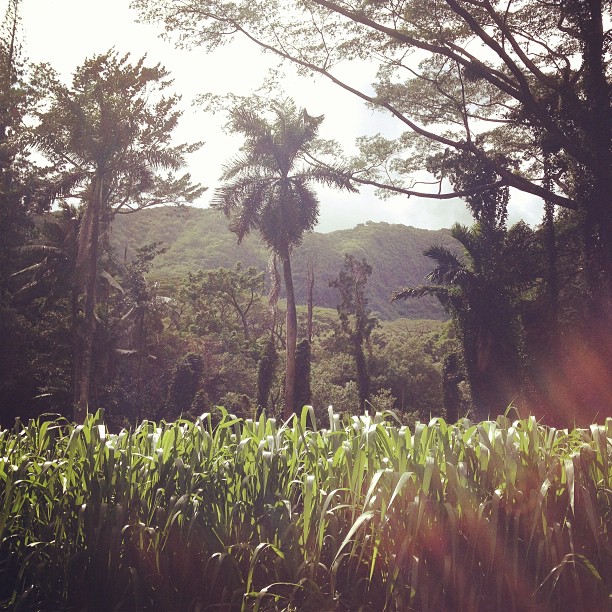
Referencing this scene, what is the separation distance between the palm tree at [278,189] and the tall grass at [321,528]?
17.5 meters

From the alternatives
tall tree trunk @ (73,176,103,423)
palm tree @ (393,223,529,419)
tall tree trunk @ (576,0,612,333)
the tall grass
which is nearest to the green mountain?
tall tree trunk @ (73,176,103,423)

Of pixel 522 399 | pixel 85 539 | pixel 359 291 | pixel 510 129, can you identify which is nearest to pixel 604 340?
pixel 522 399

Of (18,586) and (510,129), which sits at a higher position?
(510,129)

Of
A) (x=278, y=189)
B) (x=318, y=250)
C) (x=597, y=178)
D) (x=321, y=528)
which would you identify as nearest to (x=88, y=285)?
(x=278, y=189)

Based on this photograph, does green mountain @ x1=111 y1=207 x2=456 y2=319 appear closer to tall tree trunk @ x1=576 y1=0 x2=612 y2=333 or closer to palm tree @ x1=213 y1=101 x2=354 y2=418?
palm tree @ x1=213 y1=101 x2=354 y2=418

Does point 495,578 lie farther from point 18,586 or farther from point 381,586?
point 18,586

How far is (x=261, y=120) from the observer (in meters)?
20.5

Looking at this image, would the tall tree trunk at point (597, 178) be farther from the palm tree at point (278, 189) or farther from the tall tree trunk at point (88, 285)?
the tall tree trunk at point (88, 285)

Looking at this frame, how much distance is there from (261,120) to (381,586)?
1953 centimetres

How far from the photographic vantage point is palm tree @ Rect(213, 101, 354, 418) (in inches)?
806

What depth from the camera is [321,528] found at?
247 cm

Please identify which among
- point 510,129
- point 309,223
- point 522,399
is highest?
point 510,129

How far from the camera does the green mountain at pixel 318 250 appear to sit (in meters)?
89.3

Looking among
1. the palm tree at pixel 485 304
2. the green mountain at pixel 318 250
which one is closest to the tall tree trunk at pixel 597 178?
the palm tree at pixel 485 304
